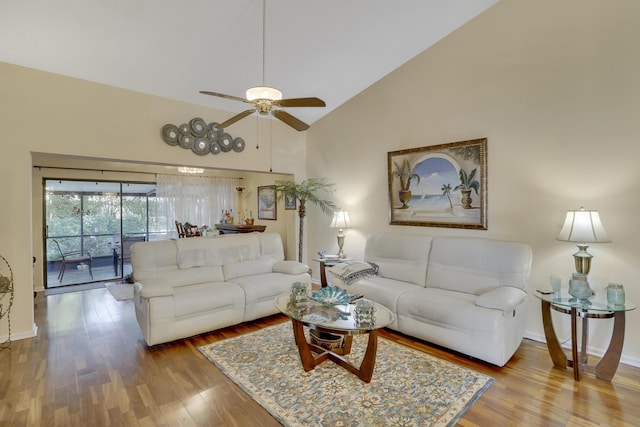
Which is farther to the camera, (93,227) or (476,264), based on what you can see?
(93,227)

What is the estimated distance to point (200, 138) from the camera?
4.61m

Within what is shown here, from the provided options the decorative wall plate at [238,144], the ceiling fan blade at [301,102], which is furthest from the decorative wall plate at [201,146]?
the ceiling fan blade at [301,102]

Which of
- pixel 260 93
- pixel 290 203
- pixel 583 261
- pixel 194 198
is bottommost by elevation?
pixel 583 261

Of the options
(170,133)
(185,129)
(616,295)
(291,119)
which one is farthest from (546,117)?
(170,133)

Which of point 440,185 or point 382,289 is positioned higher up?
point 440,185

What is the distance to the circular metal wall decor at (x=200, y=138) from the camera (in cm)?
434

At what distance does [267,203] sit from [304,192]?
2.12 metres

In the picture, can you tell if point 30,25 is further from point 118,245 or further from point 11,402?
point 118,245

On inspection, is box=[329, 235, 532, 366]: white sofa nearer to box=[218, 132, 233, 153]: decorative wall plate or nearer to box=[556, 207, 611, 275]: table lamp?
box=[556, 207, 611, 275]: table lamp

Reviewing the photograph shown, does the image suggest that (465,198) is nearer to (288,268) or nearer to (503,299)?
(503,299)

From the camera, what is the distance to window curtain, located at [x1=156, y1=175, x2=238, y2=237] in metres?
7.22

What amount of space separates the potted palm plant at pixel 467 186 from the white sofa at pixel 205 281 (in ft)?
7.44

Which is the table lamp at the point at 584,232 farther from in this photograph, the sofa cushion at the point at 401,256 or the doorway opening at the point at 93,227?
the doorway opening at the point at 93,227

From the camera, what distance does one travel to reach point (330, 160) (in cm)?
548
